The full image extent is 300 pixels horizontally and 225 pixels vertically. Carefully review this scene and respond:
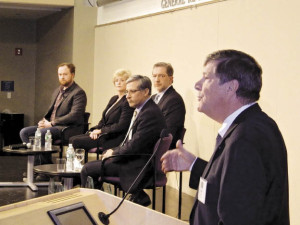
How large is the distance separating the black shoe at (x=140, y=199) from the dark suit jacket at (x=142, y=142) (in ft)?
0.78

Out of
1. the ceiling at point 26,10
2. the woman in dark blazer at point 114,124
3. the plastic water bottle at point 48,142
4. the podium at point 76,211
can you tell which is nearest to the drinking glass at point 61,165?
the woman in dark blazer at point 114,124

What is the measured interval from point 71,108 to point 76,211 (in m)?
5.36

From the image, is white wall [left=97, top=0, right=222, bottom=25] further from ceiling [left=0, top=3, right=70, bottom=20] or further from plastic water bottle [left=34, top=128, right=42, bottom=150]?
plastic water bottle [left=34, top=128, right=42, bottom=150]

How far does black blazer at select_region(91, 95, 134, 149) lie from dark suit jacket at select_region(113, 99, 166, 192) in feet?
3.40

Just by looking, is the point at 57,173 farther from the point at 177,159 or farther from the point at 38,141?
the point at 177,159

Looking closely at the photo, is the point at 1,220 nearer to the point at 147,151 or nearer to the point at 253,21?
the point at 147,151

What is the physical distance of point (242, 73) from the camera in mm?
1904

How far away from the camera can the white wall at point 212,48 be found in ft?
16.4

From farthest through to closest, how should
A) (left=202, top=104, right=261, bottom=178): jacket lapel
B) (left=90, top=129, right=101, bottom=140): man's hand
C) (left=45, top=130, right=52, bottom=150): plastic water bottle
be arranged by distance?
(left=45, top=130, right=52, bottom=150): plastic water bottle → (left=90, top=129, right=101, bottom=140): man's hand → (left=202, top=104, right=261, bottom=178): jacket lapel

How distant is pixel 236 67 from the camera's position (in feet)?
6.30

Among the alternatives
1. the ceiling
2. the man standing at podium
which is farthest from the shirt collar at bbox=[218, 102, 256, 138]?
the ceiling

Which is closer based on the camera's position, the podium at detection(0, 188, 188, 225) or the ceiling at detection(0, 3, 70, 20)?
the podium at detection(0, 188, 188, 225)

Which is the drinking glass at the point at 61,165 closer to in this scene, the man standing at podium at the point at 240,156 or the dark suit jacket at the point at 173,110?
the dark suit jacket at the point at 173,110

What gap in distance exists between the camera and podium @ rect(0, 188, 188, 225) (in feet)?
6.43
